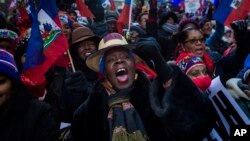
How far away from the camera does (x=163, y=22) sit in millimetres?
8078

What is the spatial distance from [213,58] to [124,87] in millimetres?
2281

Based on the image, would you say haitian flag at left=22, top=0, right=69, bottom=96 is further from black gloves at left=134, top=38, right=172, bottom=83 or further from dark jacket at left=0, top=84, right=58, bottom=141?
black gloves at left=134, top=38, right=172, bottom=83

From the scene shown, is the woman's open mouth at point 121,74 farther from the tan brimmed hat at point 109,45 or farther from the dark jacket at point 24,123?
the dark jacket at point 24,123

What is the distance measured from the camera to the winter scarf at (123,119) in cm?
308

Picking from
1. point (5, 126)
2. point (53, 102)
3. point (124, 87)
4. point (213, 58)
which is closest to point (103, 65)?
point (124, 87)

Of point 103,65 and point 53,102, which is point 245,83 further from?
point 53,102

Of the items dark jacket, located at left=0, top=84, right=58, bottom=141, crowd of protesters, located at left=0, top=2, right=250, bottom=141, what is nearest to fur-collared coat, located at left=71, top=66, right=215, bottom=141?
crowd of protesters, located at left=0, top=2, right=250, bottom=141

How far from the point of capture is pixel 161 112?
2.97 m

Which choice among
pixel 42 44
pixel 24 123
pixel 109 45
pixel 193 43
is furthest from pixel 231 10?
pixel 24 123

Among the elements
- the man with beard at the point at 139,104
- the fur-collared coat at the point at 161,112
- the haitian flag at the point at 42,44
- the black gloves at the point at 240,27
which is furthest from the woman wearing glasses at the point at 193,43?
the fur-collared coat at the point at 161,112

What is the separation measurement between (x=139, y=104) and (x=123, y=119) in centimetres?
18

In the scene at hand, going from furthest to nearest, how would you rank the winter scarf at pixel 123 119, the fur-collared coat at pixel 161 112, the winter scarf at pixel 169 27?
the winter scarf at pixel 169 27 → the winter scarf at pixel 123 119 → the fur-collared coat at pixel 161 112

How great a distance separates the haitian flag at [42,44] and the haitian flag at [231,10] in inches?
66.0

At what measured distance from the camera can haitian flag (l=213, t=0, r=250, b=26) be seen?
176 inches
